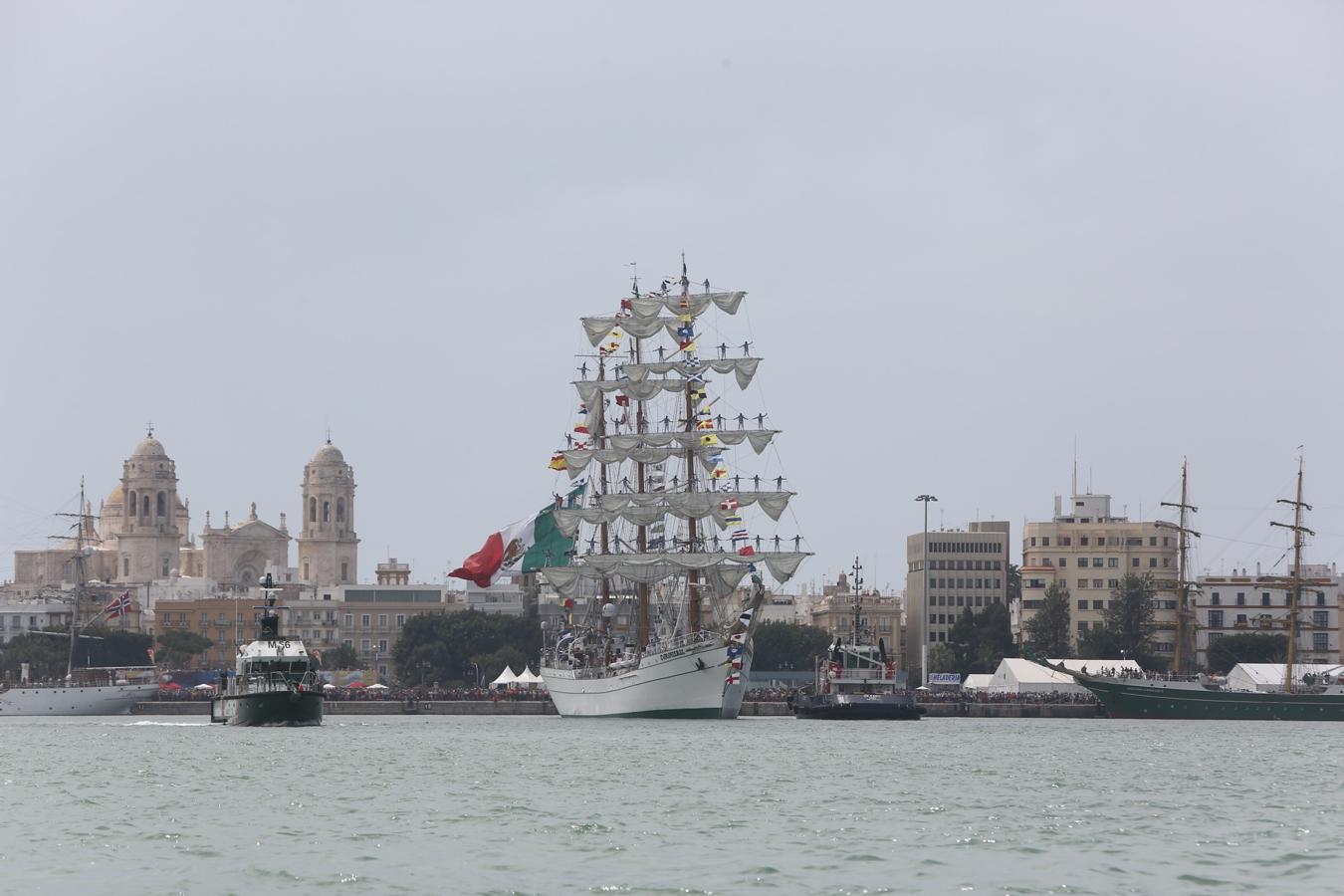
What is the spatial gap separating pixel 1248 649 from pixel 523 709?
56209mm

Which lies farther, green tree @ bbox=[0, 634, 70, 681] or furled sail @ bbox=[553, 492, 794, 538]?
green tree @ bbox=[0, 634, 70, 681]

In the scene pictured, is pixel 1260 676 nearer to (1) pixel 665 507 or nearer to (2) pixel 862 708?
(2) pixel 862 708

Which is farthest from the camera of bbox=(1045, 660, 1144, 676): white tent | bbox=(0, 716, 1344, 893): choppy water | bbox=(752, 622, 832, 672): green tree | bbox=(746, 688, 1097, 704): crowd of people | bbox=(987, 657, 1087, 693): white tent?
bbox=(752, 622, 832, 672): green tree

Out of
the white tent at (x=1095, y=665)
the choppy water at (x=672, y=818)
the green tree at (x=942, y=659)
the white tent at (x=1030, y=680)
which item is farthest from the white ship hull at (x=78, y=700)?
the choppy water at (x=672, y=818)

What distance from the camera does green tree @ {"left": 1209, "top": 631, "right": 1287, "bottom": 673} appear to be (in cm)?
16012

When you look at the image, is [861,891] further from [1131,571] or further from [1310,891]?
[1131,571]

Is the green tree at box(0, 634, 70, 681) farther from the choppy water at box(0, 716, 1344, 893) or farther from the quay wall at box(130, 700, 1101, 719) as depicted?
the choppy water at box(0, 716, 1344, 893)

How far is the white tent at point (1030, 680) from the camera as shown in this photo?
13588 centimetres

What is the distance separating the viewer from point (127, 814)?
47.5m

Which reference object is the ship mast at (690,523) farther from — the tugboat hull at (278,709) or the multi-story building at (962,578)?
the multi-story building at (962,578)

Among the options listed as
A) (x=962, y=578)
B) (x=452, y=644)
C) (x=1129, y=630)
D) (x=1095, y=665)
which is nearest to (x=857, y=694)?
(x=1095, y=665)

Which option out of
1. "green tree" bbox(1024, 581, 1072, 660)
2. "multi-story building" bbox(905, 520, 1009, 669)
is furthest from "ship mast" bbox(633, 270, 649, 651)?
"multi-story building" bbox(905, 520, 1009, 669)

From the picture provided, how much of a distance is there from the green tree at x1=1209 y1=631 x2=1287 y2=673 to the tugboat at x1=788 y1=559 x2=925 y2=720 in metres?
53.0

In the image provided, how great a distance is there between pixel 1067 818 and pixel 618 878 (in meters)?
12.8
